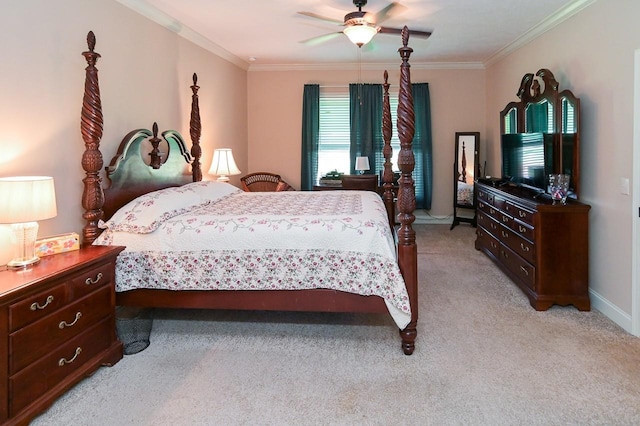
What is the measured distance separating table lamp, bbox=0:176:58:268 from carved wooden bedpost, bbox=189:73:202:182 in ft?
7.83

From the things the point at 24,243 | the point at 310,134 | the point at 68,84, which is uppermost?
the point at 310,134

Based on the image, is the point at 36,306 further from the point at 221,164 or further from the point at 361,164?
the point at 361,164

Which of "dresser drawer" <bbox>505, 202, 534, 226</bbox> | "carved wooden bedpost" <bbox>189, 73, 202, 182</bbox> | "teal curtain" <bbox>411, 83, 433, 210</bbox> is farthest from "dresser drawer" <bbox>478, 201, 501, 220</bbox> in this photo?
"carved wooden bedpost" <bbox>189, 73, 202, 182</bbox>

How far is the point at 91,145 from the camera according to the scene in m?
2.84

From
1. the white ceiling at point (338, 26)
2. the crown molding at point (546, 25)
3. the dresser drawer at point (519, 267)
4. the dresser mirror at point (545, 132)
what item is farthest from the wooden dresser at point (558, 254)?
the white ceiling at point (338, 26)

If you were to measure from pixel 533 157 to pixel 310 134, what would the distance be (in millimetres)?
3653

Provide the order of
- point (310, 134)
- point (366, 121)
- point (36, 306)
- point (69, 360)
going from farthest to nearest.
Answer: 1. point (310, 134)
2. point (366, 121)
3. point (69, 360)
4. point (36, 306)

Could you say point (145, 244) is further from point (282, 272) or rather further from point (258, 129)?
point (258, 129)

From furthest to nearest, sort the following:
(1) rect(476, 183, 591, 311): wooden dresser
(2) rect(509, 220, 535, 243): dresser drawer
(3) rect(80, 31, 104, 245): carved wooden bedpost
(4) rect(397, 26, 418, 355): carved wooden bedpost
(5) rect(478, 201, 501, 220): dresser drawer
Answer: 1. (5) rect(478, 201, 501, 220): dresser drawer
2. (2) rect(509, 220, 535, 243): dresser drawer
3. (1) rect(476, 183, 591, 311): wooden dresser
4. (3) rect(80, 31, 104, 245): carved wooden bedpost
5. (4) rect(397, 26, 418, 355): carved wooden bedpost

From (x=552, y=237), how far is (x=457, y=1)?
2273 millimetres

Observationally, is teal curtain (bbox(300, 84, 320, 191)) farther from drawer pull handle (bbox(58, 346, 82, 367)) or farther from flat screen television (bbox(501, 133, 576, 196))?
drawer pull handle (bbox(58, 346, 82, 367))

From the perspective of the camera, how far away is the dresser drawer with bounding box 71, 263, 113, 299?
2.35 metres

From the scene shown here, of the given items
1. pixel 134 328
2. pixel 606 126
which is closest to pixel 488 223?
pixel 606 126

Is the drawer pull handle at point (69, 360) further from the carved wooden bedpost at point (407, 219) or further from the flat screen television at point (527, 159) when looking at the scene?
the flat screen television at point (527, 159)
